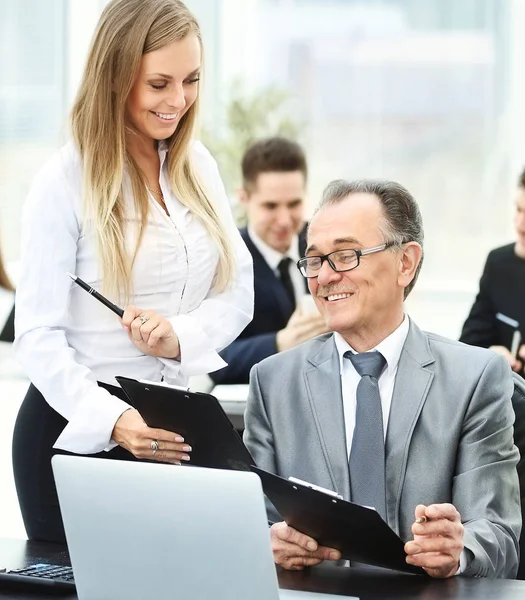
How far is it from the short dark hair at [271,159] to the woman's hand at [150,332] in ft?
6.30

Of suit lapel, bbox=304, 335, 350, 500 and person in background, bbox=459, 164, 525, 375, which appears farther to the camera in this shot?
person in background, bbox=459, 164, 525, 375

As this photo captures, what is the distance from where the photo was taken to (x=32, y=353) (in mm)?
2074

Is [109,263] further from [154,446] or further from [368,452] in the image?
[368,452]

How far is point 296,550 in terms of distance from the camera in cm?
165

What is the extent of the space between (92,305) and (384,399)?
2.12 ft

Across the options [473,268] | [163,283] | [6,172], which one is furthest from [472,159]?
[163,283]

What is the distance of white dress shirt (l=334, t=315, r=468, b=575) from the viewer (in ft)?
6.36

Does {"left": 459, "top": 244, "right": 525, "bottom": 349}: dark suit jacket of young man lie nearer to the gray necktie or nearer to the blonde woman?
the blonde woman

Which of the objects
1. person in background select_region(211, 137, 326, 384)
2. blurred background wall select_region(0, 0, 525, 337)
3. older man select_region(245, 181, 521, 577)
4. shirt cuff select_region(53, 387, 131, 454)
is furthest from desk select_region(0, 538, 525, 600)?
blurred background wall select_region(0, 0, 525, 337)

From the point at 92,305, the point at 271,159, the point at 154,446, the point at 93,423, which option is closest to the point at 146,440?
the point at 154,446

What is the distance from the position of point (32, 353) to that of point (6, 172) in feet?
13.3

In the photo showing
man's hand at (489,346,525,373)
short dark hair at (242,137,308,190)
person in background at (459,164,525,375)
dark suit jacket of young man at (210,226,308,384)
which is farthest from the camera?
short dark hair at (242,137,308,190)

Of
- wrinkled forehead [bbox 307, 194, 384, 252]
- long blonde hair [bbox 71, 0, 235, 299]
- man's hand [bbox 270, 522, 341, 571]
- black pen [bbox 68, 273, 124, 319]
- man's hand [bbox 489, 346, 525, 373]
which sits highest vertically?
long blonde hair [bbox 71, 0, 235, 299]

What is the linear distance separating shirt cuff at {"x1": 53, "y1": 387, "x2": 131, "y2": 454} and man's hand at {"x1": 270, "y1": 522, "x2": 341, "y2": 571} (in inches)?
18.7
